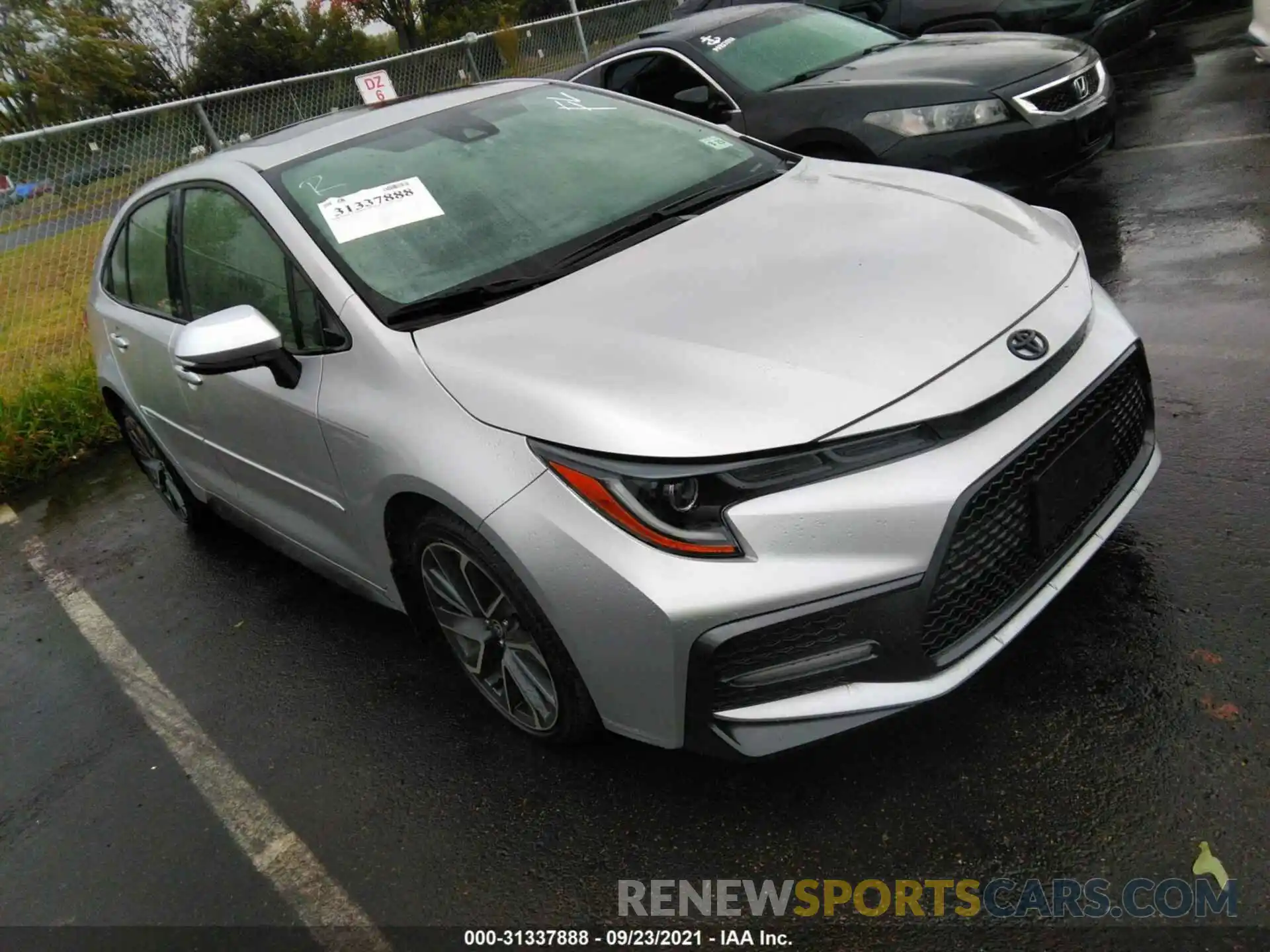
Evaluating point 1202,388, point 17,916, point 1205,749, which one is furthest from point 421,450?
point 1202,388

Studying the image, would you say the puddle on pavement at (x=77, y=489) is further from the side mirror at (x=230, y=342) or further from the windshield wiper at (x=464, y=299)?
the windshield wiper at (x=464, y=299)

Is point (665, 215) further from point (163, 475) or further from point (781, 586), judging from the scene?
point (163, 475)

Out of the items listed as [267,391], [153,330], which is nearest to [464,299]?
[267,391]

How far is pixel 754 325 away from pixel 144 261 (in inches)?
111

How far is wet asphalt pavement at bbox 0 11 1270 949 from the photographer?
224cm

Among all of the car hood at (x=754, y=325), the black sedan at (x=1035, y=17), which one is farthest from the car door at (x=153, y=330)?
the black sedan at (x=1035, y=17)

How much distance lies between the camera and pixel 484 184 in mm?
3197

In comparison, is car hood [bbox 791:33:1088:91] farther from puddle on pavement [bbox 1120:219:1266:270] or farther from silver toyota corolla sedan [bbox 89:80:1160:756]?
silver toyota corolla sedan [bbox 89:80:1160:756]

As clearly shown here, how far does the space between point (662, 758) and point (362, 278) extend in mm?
1580

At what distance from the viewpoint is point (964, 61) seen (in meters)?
5.84

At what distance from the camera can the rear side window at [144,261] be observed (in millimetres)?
3844

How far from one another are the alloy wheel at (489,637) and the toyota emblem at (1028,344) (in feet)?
4.37

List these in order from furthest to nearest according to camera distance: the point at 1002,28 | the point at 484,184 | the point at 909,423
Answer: the point at 1002,28 < the point at 484,184 < the point at 909,423

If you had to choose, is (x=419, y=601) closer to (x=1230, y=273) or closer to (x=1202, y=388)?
(x=1202, y=388)
